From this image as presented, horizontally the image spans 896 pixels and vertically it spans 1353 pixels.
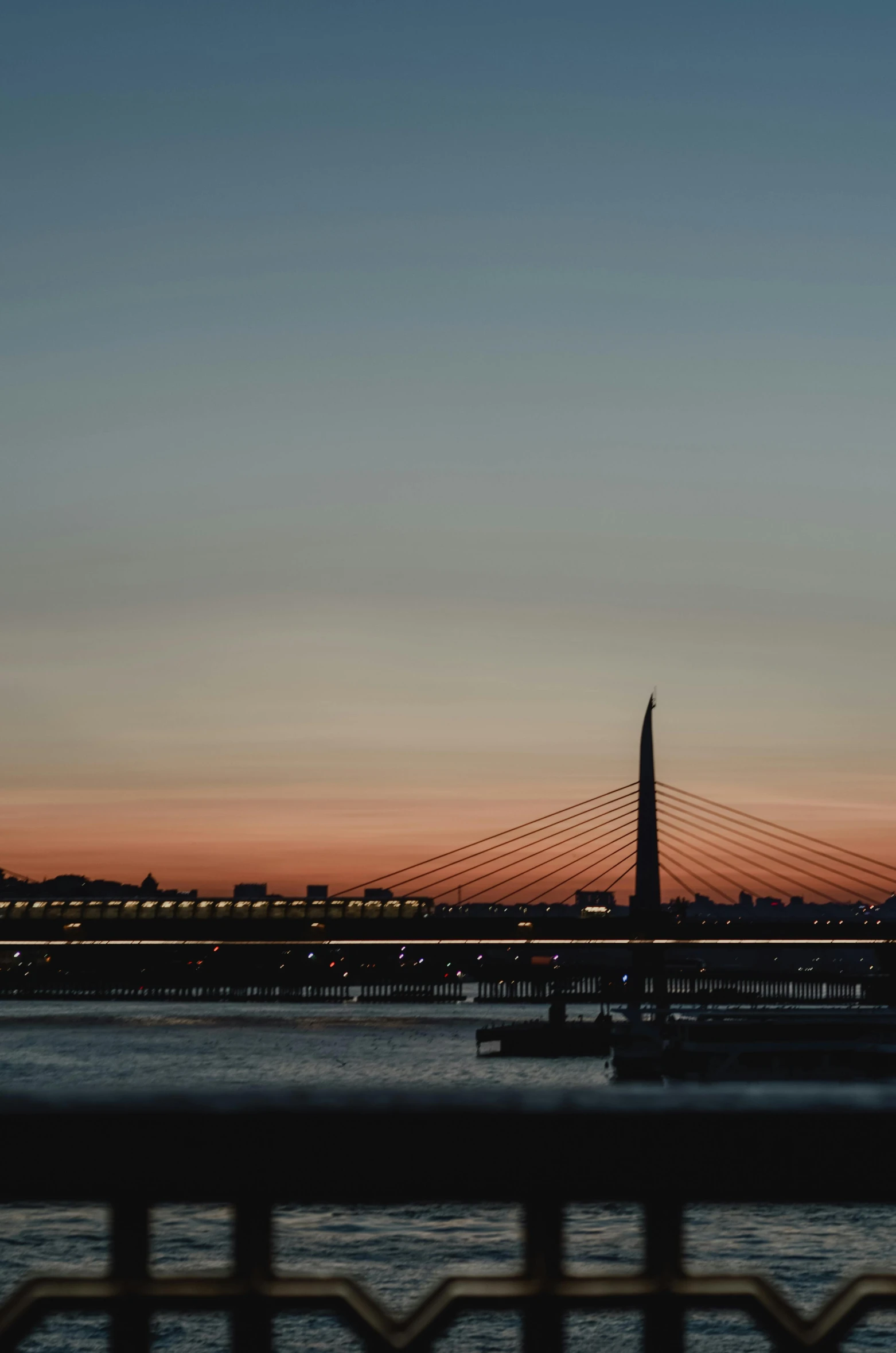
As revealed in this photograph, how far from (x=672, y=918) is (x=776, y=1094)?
5398 centimetres

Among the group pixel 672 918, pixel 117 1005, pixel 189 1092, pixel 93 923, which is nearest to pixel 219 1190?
pixel 189 1092

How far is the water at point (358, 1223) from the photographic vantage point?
4.98 ft

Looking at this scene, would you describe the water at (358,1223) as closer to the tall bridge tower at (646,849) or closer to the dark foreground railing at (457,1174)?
the dark foreground railing at (457,1174)

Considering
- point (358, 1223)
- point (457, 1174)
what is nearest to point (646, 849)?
point (358, 1223)

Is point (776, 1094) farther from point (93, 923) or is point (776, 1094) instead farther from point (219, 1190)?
point (93, 923)

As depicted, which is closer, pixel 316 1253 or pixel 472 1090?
pixel 472 1090

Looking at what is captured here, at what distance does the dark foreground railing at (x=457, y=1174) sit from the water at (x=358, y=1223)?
0.03 m

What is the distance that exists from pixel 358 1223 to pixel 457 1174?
24.1 meters

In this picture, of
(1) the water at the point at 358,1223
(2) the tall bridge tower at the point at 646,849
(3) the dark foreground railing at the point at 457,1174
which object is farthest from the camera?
(2) the tall bridge tower at the point at 646,849

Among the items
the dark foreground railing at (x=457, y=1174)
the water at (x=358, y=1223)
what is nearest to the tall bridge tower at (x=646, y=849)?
the water at (x=358, y=1223)

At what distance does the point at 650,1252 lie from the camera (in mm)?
1350

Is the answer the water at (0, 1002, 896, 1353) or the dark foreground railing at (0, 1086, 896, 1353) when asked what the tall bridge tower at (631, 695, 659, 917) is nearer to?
the water at (0, 1002, 896, 1353)

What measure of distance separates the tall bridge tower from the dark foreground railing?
50.1 m

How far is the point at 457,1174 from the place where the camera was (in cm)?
132
